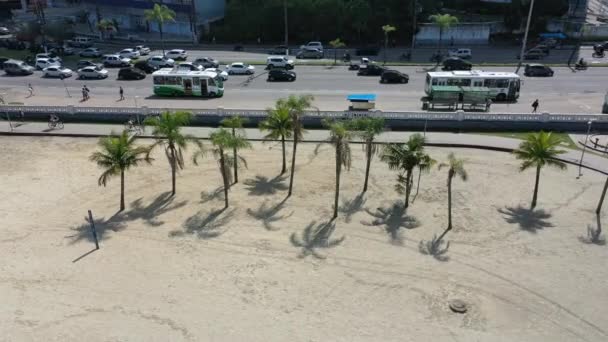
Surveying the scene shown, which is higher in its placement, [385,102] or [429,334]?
[385,102]

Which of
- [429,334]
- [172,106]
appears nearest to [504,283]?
[429,334]

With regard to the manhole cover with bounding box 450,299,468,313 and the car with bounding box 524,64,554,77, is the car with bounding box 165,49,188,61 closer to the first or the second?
the car with bounding box 524,64,554,77

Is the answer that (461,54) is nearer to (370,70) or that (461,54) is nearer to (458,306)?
(370,70)

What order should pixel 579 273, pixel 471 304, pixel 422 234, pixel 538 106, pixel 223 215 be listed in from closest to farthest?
pixel 471 304 < pixel 579 273 < pixel 422 234 < pixel 223 215 < pixel 538 106

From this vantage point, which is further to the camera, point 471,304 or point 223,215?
point 223,215

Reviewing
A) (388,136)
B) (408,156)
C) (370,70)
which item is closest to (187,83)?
(370,70)

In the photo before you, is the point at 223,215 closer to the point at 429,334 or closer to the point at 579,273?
the point at 429,334

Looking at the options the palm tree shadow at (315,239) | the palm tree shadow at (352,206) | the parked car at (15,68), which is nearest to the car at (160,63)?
Answer: the parked car at (15,68)

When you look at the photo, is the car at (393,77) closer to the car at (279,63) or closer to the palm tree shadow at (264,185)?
the car at (279,63)
